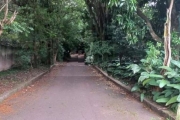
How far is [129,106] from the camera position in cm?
700

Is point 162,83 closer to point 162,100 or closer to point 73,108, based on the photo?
point 162,100

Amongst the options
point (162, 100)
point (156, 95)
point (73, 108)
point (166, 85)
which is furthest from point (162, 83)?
point (73, 108)

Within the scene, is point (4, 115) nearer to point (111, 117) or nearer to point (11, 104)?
point (11, 104)

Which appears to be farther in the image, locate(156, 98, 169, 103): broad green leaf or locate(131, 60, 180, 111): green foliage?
locate(156, 98, 169, 103): broad green leaf

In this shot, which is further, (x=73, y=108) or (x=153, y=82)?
(x=153, y=82)

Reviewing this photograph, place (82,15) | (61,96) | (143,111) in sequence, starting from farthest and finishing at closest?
(82,15)
(61,96)
(143,111)

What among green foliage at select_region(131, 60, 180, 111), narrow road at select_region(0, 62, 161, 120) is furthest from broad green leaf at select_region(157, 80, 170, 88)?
narrow road at select_region(0, 62, 161, 120)

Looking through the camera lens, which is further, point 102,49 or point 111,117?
point 102,49

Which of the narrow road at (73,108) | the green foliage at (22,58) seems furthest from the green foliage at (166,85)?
the green foliage at (22,58)

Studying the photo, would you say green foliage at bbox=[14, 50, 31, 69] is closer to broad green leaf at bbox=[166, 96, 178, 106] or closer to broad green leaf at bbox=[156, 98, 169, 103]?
broad green leaf at bbox=[156, 98, 169, 103]

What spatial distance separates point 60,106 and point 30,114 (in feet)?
3.55

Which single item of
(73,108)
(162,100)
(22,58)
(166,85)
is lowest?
(73,108)

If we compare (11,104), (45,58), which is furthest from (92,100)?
(45,58)

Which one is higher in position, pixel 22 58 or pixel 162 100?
pixel 22 58
